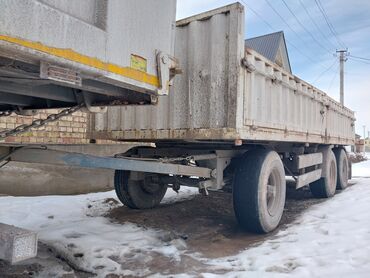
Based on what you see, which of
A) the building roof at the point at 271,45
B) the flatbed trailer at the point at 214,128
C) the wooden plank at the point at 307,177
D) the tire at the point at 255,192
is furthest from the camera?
the building roof at the point at 271,45

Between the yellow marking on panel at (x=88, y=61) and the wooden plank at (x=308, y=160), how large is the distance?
183 inches

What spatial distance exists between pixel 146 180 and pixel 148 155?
71 centimetres

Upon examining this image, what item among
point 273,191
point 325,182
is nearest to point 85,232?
point 273,191

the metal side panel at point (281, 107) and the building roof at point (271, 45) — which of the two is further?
the building roof at point (271, 45)

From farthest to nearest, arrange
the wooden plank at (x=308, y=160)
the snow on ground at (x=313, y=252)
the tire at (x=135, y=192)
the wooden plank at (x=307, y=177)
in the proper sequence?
the wooden plank at (x=308, y=160) < the wooden plank at (x=307, y=177) < the tire at (x=135, y=192) < the snow on ground at (x=313, y=252)

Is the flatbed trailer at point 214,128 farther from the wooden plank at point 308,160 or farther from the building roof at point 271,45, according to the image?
the building roof at point 271,45

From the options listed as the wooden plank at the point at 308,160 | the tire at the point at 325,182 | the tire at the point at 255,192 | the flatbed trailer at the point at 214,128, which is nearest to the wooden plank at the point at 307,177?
the flatbed trailer at the point at 214,128

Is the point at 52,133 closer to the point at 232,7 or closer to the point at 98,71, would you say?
the point at 232,7

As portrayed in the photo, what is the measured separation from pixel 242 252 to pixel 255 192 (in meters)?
0.87

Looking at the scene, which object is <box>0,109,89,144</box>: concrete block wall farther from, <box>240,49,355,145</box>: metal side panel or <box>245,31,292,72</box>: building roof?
<box>245,31,292,72</box>: building roof

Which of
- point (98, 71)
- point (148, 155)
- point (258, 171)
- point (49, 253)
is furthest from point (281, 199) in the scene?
point (98, 71)

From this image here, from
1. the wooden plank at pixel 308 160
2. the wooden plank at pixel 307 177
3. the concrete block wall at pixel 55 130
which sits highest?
the concrete block wall at pixel 55 130

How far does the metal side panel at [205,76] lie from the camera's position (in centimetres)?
404

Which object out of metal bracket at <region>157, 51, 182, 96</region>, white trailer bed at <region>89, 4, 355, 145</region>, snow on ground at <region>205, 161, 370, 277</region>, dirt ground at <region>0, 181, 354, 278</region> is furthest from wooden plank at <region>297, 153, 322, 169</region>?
metal bracket at <region>157, 51, 182, 96</region>
